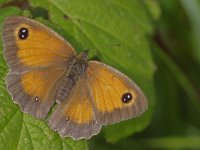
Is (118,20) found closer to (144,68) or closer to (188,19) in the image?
(144,68)

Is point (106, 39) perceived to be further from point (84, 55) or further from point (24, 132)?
point (24, 132)

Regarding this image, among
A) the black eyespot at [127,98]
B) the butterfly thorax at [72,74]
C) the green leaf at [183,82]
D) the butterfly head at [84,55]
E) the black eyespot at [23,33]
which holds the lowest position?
the green leaf at [183,82]

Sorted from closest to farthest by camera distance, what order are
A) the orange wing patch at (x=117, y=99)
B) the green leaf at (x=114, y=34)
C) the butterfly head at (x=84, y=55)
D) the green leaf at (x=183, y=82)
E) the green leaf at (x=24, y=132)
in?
the green leaf at (x=24, y=132) < the orange wing patch at (x=117, y=99) < the butterfly head at (x=84, y=55) < the green leaf at (x=114, y=34) < the green leaf at (x=183, y=82)

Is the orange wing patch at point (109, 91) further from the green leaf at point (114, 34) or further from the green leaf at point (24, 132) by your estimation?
the green leaf at point (114, 34)

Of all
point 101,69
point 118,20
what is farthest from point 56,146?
point 118,20

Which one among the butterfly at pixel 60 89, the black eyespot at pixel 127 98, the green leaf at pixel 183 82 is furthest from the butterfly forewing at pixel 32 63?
the green leaf at pixel 183 82
